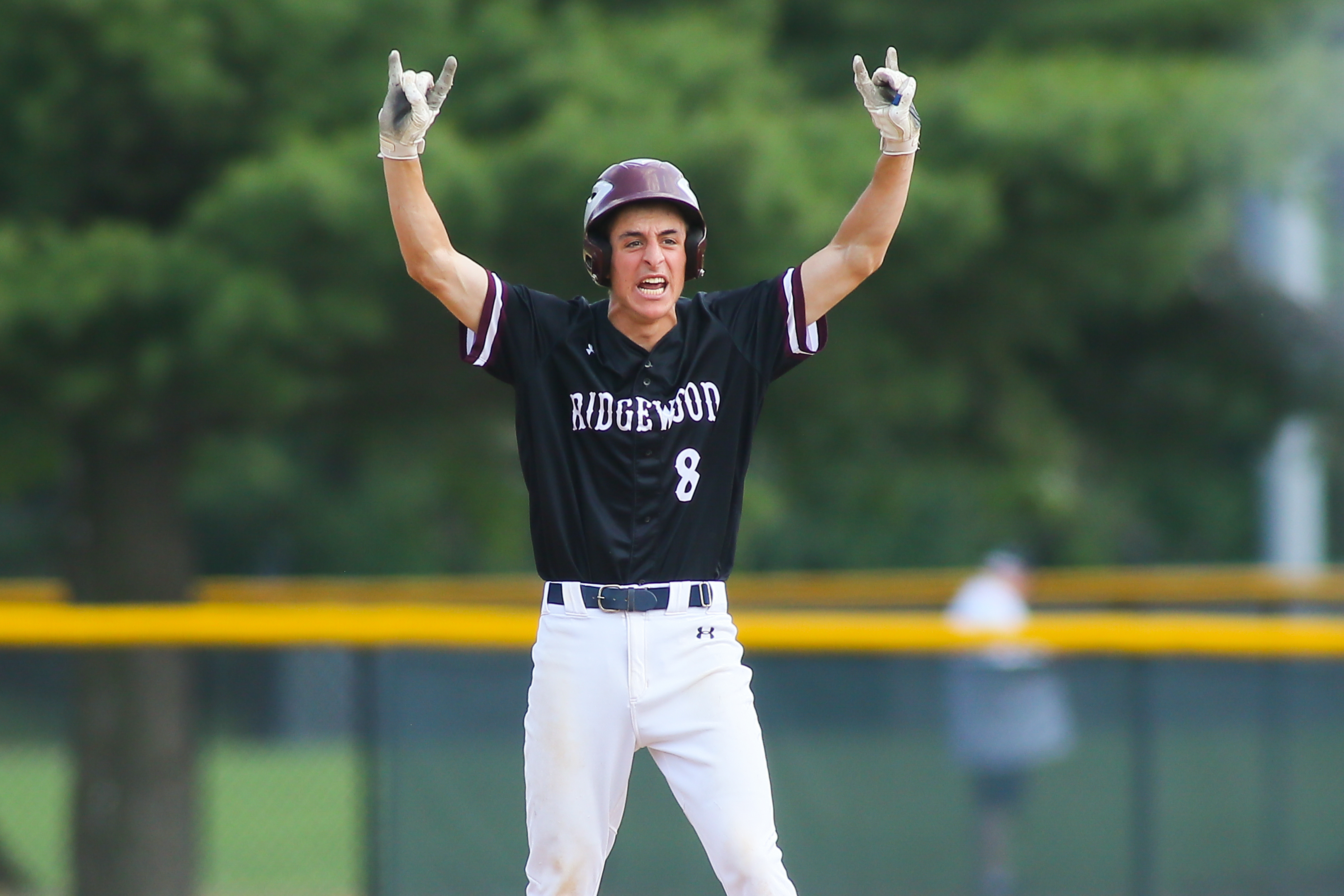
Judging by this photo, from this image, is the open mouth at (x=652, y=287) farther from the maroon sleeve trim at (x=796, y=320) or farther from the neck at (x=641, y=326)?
the maroon sleeve trim at (x=796, y=320)

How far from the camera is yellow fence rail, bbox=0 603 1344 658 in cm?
598

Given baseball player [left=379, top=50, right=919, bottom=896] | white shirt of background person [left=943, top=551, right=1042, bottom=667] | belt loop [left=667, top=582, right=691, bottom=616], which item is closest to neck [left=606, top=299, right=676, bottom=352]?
baseball player [left=379, top=50, right=919, bottom=896]

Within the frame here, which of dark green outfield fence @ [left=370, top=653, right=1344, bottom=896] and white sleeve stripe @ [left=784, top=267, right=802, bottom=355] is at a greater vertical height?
white sleeve stripe @ [left=784, top=267, right=802, bottom=355]

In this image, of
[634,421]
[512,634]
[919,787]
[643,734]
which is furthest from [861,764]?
[634,421]

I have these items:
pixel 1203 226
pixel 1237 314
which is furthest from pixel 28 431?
pixel 1237 314

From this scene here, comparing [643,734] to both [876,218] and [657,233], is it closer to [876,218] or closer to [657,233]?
[657,233]

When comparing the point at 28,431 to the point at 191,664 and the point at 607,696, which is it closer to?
the point at 191,664

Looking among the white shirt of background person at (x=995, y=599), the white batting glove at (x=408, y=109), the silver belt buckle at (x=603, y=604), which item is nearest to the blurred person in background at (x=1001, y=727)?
the white shirt of background person at (x=995, y=599)

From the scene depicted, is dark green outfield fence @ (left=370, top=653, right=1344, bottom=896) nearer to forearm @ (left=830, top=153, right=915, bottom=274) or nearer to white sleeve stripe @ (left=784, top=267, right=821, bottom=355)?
white sleeve stripe @ (left=784, top=267, right=821, bottom=355)

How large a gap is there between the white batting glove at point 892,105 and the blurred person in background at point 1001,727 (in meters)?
2.80

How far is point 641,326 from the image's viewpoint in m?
3.76

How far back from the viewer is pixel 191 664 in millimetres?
6574

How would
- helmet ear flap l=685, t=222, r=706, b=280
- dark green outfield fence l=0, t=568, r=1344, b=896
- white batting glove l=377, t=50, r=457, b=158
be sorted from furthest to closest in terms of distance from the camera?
dark green outfield fence l=0, t=568, r=1344, b=896, helmet ear flap l=685, t=222, r=706, b=280, white batting glove l=377, t=50, r=457, b=158

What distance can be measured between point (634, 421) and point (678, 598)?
40 cm
